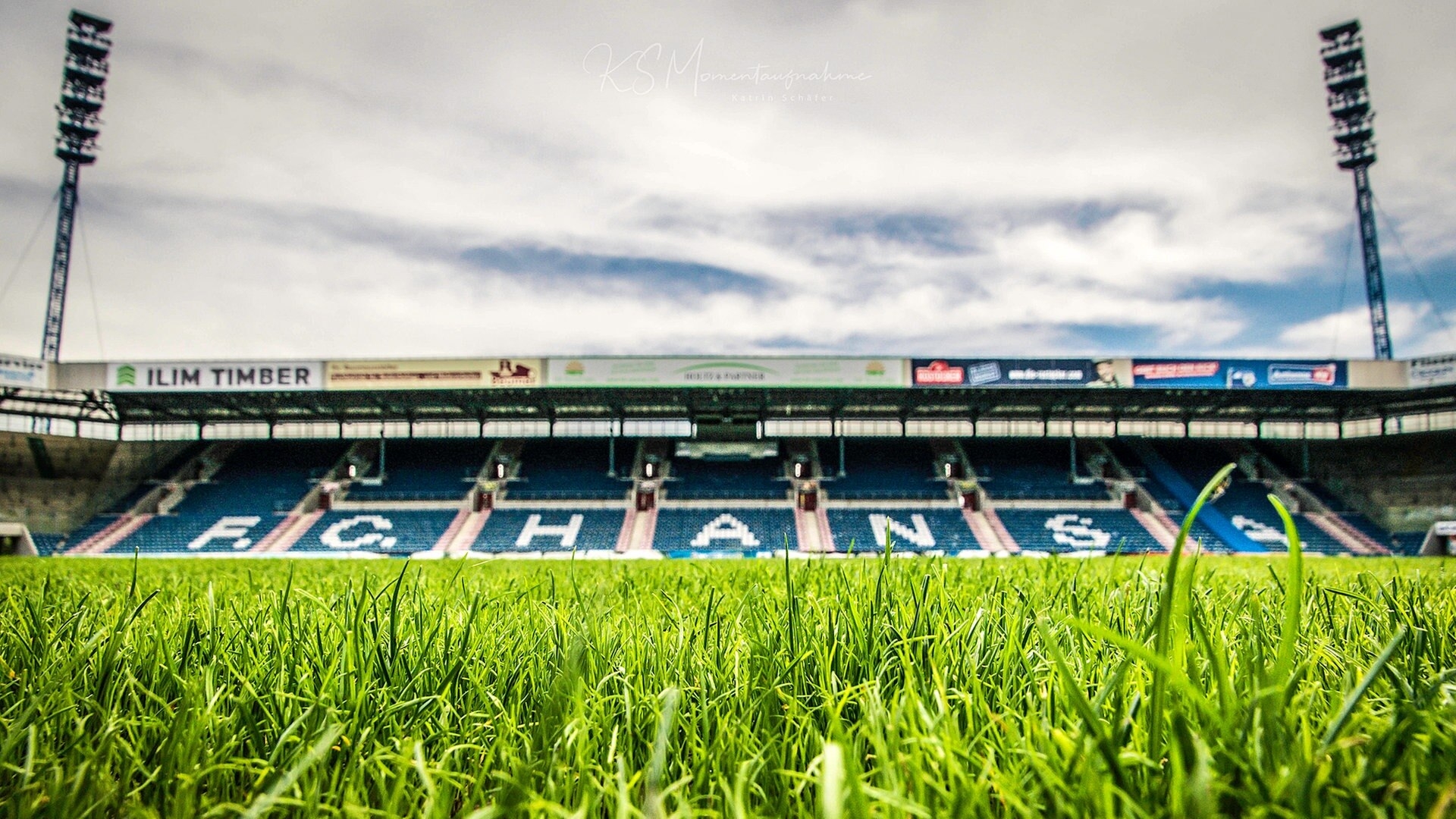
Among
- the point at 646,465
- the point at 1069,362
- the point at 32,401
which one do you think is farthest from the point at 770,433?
the point at 32,401

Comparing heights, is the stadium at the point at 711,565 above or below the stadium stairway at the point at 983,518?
above

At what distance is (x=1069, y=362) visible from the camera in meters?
28.0

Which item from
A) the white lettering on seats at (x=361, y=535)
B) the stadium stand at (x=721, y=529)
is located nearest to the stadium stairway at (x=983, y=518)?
the stadium stand at (x=721, y=529)

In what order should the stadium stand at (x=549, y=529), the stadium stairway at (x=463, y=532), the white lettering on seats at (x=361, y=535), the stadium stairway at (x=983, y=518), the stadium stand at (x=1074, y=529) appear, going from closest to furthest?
the stadium stand at (x=1074, y=529) < the white lettering on seats at (x=361, y=535) < the stadium stairway at (x=463, y=532) < the stadium stairway at (x=983, y=518) < the stadium stand at (x=549, y=529)

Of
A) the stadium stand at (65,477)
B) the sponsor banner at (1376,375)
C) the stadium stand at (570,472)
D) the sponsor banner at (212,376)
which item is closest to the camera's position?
the sponsor banner at (1376,375)

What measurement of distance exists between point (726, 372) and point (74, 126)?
1336 inches

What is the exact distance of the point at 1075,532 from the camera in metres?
29.0

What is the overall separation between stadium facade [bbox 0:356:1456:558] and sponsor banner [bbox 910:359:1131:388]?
10 cm

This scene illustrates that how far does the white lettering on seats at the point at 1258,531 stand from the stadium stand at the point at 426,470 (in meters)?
35.3

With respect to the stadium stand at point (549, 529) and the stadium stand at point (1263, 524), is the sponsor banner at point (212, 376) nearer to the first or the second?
the stadium stand at point (549, 529)

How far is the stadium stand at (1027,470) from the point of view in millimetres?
32312

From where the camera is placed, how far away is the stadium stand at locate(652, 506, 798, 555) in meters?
28.7

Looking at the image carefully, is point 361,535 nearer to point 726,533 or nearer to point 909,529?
point 726,533

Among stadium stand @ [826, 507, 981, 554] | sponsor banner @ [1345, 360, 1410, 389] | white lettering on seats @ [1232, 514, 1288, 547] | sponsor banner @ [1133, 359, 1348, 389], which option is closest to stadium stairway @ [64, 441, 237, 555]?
stadium stand @ [826, 507, 981, 554]
